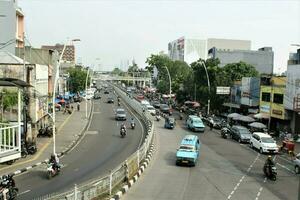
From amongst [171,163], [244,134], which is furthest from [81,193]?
[244,134]

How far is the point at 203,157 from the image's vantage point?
32.8 meters

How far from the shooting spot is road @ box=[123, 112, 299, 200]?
20828 mm

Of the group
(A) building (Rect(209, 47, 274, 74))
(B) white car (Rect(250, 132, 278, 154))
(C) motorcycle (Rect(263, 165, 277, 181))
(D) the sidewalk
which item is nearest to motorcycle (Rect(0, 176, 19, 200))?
(D) the sidewalk

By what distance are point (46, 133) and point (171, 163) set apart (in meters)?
16.1

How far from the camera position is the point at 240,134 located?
43.3 meters

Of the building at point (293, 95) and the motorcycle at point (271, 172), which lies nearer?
the motorcycle at point (271, 172)

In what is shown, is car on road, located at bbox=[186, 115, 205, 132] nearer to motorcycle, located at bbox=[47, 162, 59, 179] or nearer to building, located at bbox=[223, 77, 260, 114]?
building, located at bbox=[223, 77, 260, 114]

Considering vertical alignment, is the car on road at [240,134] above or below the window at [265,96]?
below

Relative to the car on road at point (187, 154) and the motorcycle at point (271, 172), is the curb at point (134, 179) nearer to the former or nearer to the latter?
the car on road at point (187, 154)

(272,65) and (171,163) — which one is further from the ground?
(272,65)

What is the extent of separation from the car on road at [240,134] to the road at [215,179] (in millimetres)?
4351

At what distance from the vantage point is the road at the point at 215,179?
820 inches

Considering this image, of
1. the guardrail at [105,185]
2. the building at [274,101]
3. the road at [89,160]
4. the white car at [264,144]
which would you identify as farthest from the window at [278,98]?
the guardrail at [105,185]

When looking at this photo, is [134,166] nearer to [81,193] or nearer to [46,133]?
[81,193]
